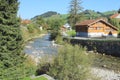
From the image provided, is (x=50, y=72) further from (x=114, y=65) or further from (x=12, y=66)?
(x=114, y=65)

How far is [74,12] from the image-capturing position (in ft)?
326

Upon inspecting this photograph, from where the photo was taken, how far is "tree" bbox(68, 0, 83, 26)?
97.6 meters

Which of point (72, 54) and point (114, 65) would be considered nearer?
point (72, 54)

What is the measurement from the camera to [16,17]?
1341cm

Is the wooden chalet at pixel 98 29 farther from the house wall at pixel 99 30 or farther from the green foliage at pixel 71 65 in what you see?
the green foliage at pixel 71 65

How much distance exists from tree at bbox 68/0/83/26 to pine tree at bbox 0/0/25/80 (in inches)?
3295

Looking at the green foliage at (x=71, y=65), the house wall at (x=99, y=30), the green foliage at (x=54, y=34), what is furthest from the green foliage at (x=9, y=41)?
the green foliage at (x=54, y=34)

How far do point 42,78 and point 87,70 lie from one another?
2.80 m

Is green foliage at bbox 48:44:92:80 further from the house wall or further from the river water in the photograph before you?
the house wall

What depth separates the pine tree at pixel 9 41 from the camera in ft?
42.3

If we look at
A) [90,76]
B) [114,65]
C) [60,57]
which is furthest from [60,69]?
[114,65]

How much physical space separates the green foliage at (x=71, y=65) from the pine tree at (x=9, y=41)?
3084mm

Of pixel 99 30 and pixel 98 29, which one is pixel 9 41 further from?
pixel 99 30

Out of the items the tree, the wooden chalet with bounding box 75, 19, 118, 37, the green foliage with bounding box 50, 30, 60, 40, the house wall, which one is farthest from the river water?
the tree
